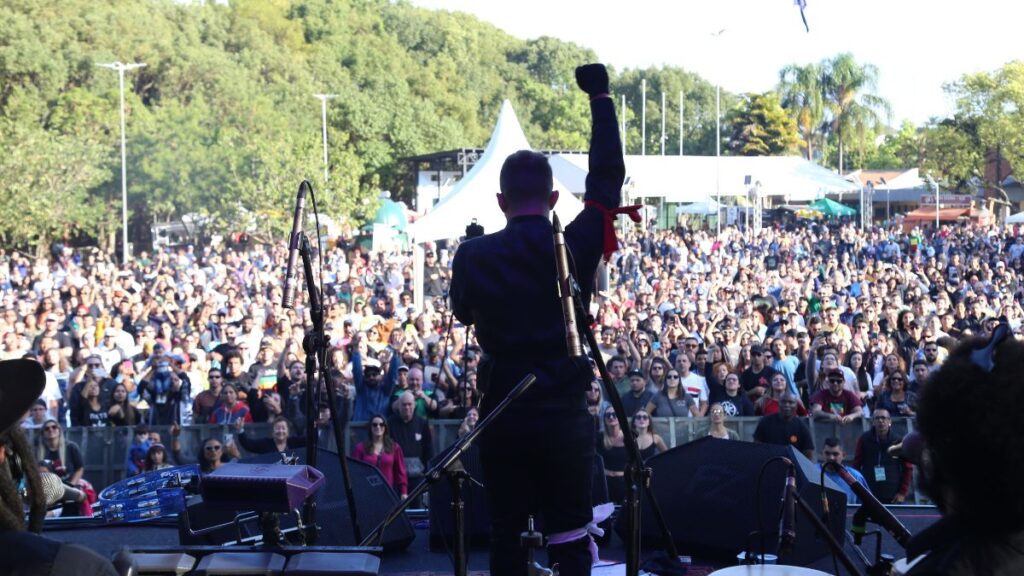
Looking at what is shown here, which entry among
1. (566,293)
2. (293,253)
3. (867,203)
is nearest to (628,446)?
(566,293)

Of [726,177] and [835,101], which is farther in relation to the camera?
[835,101]

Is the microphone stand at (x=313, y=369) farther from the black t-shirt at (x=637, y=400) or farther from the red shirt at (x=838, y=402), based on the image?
the red shirt at (x=838, y=402)

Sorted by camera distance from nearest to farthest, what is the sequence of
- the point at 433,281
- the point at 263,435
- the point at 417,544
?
1. the point at 417,544
2. the point at 263,435
3. the point at 433,281

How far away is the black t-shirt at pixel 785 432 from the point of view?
854cm

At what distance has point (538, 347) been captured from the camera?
3.58 metres

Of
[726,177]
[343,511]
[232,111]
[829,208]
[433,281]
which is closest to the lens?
[343,511]

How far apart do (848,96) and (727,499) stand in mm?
Result: 65666

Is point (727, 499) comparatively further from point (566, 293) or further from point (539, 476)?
point (566, 293)

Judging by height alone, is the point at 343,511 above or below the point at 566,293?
below

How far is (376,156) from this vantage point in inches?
2279

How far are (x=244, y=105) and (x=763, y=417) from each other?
4644 cm

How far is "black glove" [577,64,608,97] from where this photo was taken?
3566mm

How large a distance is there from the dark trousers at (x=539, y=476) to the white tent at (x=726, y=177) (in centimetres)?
3400

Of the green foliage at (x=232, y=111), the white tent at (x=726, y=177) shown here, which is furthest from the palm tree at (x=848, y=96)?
the white tent at (x=726, y=177)
